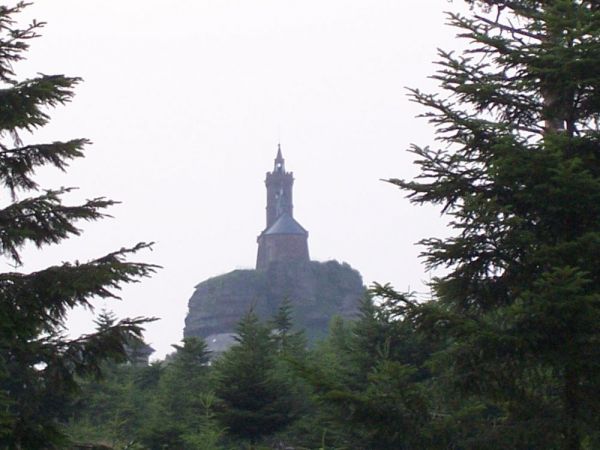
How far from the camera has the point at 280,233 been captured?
162500mm

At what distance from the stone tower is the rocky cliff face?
1.95 metres

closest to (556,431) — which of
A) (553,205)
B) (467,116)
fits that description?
(553,205)

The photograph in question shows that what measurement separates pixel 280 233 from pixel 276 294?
1004 centimetres

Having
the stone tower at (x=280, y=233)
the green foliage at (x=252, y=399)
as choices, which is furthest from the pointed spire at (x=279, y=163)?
the green foliage at (x=252, y=399)

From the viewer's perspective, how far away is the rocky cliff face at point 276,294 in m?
153

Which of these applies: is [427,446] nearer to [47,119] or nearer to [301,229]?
[47,119]

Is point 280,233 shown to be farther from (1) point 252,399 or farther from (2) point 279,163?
(1) point 252,399

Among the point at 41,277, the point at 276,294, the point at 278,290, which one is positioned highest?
the point at 278,290

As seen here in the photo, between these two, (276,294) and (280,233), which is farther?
(280,233)

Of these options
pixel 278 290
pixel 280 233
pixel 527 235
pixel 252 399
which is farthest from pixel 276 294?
pixel 527 235

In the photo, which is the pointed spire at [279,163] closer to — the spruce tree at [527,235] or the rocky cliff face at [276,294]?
the rocky cliff face at [276,294]

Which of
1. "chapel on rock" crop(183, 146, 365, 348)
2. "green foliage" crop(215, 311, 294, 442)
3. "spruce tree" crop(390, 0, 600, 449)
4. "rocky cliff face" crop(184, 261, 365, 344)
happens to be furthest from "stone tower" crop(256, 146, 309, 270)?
"spruce tree" crop(390, 0, 600, 449)

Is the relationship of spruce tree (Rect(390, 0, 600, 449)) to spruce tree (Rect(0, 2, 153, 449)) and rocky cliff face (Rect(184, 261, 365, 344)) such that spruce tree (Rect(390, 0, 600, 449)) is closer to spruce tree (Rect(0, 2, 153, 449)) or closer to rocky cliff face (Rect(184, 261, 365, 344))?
spruce tree (Rect(0, 2, 153, 449))

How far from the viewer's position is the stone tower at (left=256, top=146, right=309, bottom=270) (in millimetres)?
160625
